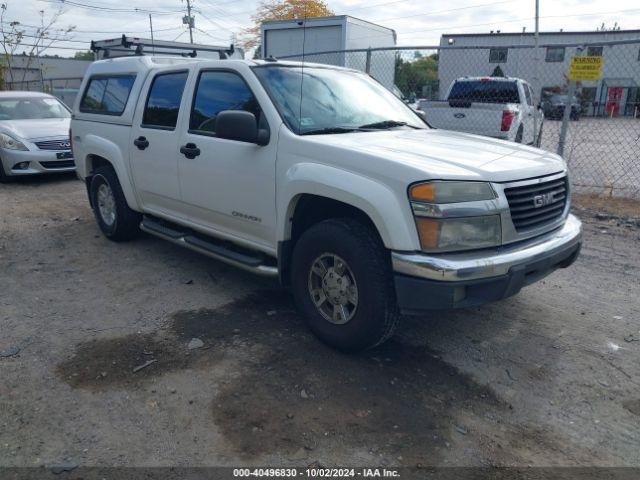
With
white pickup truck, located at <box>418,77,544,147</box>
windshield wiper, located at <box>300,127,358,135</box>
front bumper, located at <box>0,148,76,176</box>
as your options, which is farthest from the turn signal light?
front bumper, located at <box>0,148,76,176</box>

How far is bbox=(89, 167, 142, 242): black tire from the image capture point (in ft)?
18.6

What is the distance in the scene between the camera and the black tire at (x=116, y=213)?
5.68m

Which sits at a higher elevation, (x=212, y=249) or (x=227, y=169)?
(x=227, y=169)

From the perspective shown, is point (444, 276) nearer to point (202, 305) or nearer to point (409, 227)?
point (409, 227)

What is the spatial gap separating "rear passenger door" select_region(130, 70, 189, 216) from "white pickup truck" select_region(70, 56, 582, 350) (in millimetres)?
→ 18

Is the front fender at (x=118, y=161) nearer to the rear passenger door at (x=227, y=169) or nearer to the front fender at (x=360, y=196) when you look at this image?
the rear passenger door at (x=227, y=169)

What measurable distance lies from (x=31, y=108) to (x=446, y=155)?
32.4 feet

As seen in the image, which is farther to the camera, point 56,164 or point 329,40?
point 329,40

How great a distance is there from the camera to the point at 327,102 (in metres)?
4.09

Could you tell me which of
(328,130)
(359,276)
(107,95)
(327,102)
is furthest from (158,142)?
(359,276)

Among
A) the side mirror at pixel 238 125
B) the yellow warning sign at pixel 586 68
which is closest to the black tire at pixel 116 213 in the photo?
the side mirror at pixel 238 125

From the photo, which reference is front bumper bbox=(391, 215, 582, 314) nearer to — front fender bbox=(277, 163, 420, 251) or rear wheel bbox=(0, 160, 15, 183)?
front fender bbox=(277, 163, 420, 251)

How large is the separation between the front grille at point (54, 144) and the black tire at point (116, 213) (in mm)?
3922

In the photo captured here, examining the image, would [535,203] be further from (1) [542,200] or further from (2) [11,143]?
(2) [11,143]
